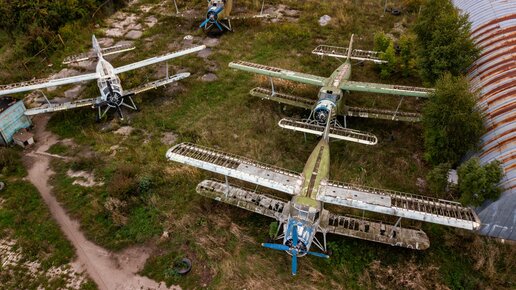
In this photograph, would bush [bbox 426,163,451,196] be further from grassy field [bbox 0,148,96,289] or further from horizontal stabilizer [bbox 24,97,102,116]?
horizontal stabilizer [bbox 24,97,102,116]

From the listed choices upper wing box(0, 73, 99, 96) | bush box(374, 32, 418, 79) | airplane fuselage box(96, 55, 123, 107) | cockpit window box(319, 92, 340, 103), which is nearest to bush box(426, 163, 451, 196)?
cockpit window box(319, 92, 340, 103)

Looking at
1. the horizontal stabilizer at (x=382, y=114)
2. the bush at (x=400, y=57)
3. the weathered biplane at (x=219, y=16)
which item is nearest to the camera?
the horizontal stabilizer at (x=382, y=114)

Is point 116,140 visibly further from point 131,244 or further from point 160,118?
point 131,244

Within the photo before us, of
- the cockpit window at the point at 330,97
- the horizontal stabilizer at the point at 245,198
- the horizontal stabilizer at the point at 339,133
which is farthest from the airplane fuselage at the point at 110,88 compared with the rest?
the cockpit window at the point at 330,97

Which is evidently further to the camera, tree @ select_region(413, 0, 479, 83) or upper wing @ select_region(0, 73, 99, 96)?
upper wing @ select_region(0, 73, 99, 96)

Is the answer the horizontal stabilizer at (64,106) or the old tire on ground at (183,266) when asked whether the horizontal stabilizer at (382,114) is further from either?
the horizontal stabilizer at (64,106)

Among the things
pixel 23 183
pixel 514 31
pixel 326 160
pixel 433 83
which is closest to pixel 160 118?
pixel 23 183

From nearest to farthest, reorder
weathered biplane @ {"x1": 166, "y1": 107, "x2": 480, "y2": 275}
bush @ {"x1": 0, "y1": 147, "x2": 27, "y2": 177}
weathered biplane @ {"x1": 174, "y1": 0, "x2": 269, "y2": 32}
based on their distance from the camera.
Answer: weathered biplane @ {"x1": 166, "y1": 107, "x2": 480, "y2": 275}
bush @ {"x1": 0, "y1": 147, "x2": 27, "y2": 177}
weathered biplane @ {"x1": 174, "y1": 0, "x2": 269, "y2": 32}
